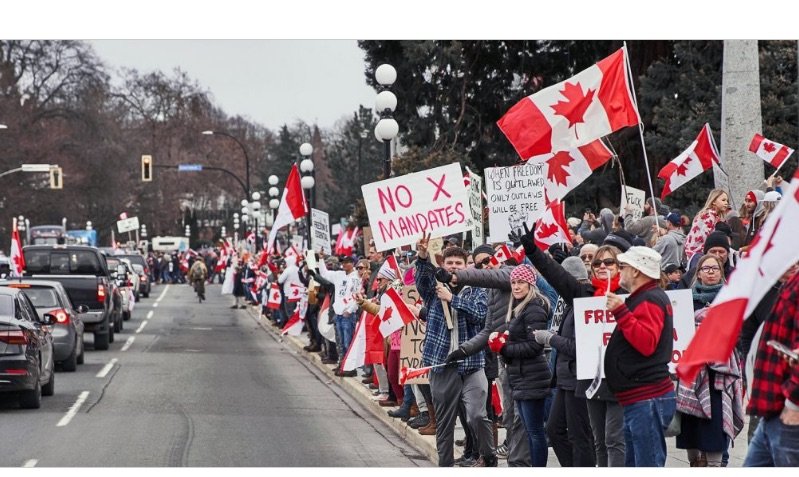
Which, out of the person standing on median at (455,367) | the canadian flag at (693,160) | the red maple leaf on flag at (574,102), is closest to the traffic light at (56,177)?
the canadian flag at (693,160)

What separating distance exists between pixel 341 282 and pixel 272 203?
25210 millimetres

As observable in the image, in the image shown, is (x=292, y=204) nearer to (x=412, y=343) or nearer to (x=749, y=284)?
(x=412, y=343)

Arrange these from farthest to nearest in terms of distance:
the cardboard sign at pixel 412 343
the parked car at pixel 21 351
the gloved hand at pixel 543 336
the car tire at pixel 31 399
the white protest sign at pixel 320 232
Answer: the white protest sign at pixel 320 232, the car tire at pixel 31 399, the parked car at pixel 21 351, the cardboard sign at pixel 412 343, the gloved hand at pixel 543 336

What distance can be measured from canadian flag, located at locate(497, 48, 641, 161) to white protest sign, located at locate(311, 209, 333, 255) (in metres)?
14.2

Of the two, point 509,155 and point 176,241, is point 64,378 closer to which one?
point 509,155

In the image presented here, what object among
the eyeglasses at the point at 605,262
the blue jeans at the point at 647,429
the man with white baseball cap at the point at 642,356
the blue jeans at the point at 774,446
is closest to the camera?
the blue jeans at the point at 774,446

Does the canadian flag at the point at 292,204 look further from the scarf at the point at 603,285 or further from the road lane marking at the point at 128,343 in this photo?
the scarf at the point at 603,285

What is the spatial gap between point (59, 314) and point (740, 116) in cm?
1050

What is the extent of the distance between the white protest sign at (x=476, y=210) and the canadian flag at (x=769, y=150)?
11.3ft

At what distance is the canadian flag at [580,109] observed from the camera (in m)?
13.3

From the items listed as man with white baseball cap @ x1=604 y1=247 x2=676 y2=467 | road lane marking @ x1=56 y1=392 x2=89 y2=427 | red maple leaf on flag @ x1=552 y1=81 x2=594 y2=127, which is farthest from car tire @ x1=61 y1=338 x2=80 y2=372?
man with white baseball cap @ x1=604 y1=247 x2=676 y2=467

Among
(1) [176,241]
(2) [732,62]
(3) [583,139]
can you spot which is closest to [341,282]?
(2) [732,62]

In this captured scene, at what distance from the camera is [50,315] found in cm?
1881

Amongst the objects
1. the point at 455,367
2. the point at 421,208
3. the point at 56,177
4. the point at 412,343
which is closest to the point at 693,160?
the point at 412,343
